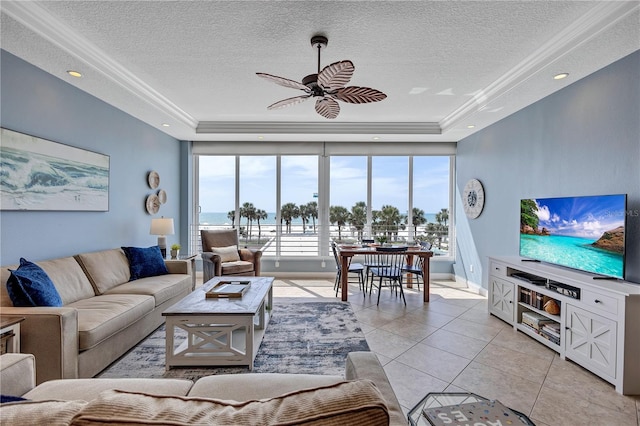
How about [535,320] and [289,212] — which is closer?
[535,320]

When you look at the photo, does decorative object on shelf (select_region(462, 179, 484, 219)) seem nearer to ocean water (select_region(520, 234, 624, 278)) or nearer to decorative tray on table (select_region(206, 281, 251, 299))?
ocean water (select_region(520, 234, 624, 278))

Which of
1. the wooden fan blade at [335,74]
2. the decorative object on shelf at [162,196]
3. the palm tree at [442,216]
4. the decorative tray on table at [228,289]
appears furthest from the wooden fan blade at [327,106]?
the palm tree at [442,216]

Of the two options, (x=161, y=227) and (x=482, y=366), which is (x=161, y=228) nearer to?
(x=161, y=227)

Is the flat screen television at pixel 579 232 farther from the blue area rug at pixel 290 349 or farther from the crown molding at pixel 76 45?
the crown molding at pixel 76 45

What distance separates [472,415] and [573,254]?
2.40 m

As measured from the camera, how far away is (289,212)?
6.01 m

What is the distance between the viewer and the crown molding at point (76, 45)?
6.99ft

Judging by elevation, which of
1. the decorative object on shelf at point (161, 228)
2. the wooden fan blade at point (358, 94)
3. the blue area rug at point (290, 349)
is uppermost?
the wooden fan blade at point (358, 94)

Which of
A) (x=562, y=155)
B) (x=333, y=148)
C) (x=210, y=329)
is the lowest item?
(x=210, y=329)

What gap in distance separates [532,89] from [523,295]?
2238 mm

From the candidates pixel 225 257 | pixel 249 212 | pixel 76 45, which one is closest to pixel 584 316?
pixel 225 257

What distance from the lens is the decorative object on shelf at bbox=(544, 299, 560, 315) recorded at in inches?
112

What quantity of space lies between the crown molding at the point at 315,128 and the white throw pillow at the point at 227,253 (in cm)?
198

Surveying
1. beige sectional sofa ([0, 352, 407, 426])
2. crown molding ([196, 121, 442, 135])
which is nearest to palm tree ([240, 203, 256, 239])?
crown molding ([196, 121, 442, 135])
